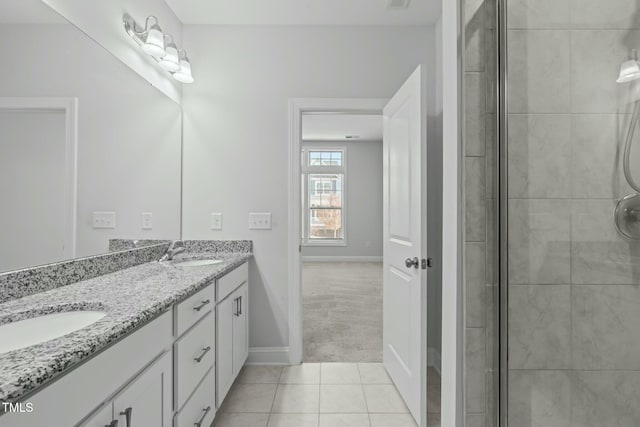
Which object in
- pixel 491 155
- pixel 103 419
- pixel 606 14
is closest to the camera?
pixel 103 419

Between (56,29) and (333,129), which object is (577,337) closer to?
(56,29)

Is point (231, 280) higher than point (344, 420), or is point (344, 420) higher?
point (231, 280)

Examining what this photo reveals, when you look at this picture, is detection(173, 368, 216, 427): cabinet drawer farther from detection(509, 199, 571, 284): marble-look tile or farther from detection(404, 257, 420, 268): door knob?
detection(509, 199, 571, 284): marble-look tile

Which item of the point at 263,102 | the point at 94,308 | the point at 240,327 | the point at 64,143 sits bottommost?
the point at 240,327

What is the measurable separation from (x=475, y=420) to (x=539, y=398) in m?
0.24

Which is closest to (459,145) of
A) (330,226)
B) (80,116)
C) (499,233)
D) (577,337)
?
(499,233)

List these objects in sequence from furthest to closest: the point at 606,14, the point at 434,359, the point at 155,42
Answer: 1. the point at 434,359
2. the point at 155,42
3. the point at 606,14

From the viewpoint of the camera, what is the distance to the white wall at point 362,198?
309 inches

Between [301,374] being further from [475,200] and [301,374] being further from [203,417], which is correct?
[475,200]

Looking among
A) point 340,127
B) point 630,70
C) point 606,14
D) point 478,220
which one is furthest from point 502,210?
point 340,127

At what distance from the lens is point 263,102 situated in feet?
8.65

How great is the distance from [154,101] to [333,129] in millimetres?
4711

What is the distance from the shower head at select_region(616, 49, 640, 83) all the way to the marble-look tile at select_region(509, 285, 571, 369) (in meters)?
0.65

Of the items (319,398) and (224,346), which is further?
(319,398)
